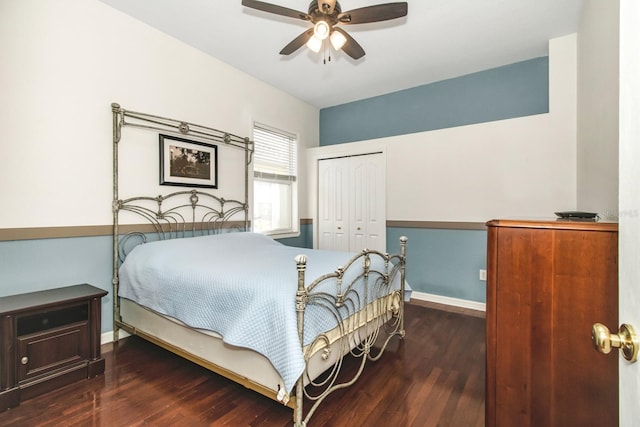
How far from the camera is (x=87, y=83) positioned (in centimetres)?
247

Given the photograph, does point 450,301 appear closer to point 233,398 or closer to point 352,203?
point 352,203

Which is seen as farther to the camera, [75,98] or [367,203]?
[367,203]

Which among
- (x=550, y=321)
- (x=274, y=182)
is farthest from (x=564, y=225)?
(x=274, y=182)

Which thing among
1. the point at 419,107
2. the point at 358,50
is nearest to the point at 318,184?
the point at 419,107

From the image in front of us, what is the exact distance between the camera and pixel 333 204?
4.68 m

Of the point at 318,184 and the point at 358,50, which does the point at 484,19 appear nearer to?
the point at 358,50

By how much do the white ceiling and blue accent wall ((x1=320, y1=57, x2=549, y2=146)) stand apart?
152 millimetres

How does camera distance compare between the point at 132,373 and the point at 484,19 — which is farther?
the point at 484,19

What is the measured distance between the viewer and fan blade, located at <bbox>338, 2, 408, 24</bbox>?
6.73ft

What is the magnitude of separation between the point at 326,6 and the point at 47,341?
9.38 feet

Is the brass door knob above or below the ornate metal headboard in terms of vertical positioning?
below

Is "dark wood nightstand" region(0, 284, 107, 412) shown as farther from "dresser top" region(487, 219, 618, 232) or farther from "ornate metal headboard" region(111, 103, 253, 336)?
"dresser top" region(487, 219, 618, 232)

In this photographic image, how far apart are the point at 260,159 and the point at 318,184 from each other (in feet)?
3.66

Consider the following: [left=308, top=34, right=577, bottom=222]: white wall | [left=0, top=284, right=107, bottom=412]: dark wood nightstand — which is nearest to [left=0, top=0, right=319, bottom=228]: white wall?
[left=0, top=284, right=107, bottom=412]: dark wood nightstand
